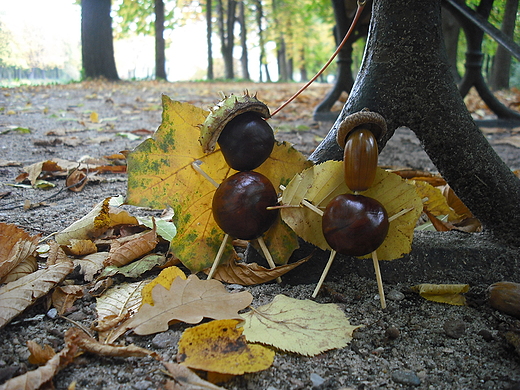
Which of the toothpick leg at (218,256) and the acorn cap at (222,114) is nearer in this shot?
the acorn cap at (222,114)

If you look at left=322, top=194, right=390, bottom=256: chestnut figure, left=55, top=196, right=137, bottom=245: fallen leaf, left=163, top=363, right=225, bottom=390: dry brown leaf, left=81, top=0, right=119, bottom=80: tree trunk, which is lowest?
left=163, top=363, right=225, bottom=390: dry brown leaf

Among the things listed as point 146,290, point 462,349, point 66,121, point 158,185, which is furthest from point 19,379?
point 66,121

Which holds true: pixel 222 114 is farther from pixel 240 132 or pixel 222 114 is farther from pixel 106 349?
pixel 106 349

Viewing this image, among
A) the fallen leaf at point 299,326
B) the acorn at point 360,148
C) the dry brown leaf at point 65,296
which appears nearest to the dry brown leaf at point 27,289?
the dry brown leaf at point 65,296

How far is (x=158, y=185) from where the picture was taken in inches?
46.3

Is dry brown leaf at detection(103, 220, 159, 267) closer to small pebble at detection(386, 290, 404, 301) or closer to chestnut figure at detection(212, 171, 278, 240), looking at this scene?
chestnut figure at detection(212, 171, 278, 240)

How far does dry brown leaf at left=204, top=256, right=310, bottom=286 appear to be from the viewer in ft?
4.04

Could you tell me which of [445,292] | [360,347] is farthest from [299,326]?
[445,292]

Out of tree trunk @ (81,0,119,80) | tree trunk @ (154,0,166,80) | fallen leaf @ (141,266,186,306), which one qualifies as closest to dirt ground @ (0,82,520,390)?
fallen leaf @ (141,266,186,306)

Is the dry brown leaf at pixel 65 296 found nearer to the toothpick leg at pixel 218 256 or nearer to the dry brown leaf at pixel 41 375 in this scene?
the dry brown leaf at pixel 41 375

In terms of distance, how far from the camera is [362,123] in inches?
39.3

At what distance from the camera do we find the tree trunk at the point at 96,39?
10.1 metres

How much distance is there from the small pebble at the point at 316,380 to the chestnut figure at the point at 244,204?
0.39 m

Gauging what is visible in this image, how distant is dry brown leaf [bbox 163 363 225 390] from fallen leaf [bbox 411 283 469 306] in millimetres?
671
